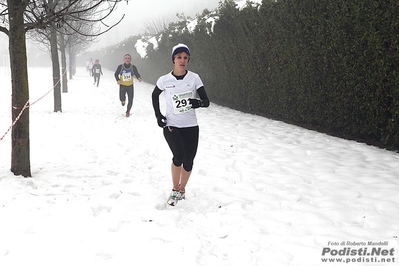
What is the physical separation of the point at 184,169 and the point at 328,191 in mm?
1920

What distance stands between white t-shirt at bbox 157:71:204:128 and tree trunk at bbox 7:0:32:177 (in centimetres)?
211

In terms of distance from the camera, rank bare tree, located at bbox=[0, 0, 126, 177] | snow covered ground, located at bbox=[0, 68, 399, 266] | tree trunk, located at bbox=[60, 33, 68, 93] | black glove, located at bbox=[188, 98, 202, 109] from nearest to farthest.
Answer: snow covered ground, located at bbox=[0, 68, 399, 266], black glove, located at bbox=[188, 98, 202, 109], bare tree, located at bbox=[0, 0, 126, 177], tree trunk, located at bbox=[60, 33, 68, 93]

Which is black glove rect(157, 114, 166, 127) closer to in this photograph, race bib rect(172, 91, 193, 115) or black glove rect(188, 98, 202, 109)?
race bib rect(172, 91, 193, 115)

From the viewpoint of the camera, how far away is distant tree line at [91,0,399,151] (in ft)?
18.3

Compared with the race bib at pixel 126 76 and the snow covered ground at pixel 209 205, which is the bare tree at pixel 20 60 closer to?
the snow covered ground at pixel 209 205

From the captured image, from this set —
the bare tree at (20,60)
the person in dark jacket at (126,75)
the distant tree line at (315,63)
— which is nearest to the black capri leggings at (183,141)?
the bare tree at (20,60)

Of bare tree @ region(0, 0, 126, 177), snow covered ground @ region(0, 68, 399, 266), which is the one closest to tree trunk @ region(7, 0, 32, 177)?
bare tree @ region(0, 0, 126, 177)

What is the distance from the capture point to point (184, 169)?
4055 mm

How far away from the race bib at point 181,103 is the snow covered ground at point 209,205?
119 cm

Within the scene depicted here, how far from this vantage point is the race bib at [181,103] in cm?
385

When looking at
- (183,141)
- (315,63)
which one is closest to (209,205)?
(183,141)

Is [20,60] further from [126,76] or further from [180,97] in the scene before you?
[126,76]

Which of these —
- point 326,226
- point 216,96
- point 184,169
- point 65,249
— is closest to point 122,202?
point 184,169

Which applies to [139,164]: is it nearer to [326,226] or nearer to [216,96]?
[326,226]
